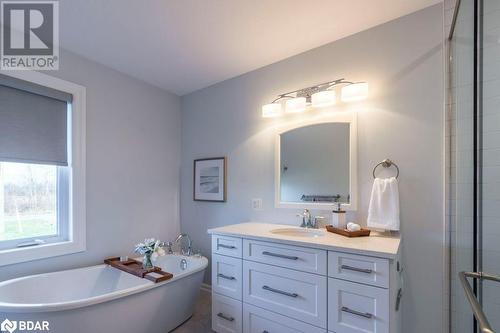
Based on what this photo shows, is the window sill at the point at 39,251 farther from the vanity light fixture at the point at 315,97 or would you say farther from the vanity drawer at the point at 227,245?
the vanity light fixture at the point at 315,97

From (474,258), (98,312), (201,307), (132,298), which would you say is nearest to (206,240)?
(201,307)

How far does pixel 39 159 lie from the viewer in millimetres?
2193

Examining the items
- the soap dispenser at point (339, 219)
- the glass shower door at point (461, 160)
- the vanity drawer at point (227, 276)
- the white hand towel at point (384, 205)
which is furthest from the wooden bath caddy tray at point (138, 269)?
the glass shower door at point (461, 160)

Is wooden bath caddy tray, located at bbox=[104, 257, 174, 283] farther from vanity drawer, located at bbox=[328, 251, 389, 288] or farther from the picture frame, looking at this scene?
vanity drawer, located at bbox=[328, 251, 389, 288]

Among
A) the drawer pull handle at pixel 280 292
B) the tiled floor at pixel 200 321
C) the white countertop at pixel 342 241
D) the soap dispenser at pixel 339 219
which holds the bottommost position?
the tiled floor at pixel 200 321

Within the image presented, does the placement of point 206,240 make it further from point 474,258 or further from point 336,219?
point 474,258

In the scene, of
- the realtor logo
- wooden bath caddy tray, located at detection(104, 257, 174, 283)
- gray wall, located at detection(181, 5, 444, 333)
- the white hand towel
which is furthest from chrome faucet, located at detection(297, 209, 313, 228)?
the realtor logo

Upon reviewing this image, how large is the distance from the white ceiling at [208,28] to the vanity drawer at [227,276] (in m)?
1.84

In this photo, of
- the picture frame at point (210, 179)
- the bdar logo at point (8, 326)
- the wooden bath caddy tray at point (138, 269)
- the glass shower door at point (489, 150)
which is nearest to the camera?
the glass shower door at point (489, 150)

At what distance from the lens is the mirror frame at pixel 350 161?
6.82ft

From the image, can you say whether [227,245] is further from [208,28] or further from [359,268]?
[208,28]

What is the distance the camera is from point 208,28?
6.70 feet

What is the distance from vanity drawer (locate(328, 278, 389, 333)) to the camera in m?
1.42

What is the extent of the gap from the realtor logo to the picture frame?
1.70 m
